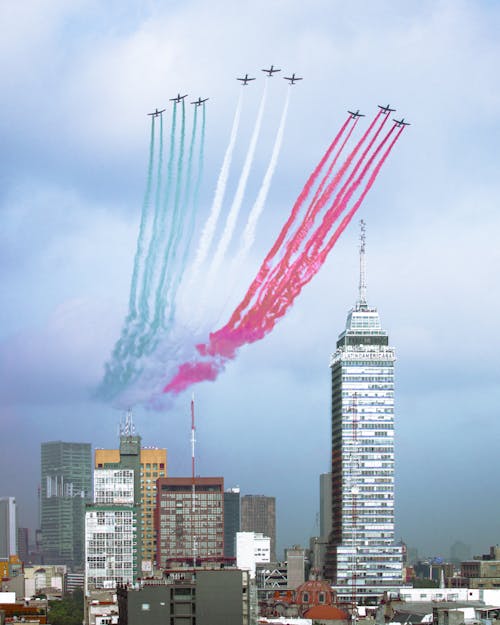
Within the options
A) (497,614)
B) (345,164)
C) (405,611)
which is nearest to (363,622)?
(405,611)

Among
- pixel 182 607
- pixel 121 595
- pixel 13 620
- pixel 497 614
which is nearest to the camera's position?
pixel 182 607

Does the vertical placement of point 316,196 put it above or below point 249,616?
above

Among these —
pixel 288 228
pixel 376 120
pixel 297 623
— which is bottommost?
pixel 297 623

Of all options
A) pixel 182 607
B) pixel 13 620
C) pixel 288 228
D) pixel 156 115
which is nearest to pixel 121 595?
→ pixel 182 607

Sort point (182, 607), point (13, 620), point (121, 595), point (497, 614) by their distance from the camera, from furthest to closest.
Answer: point (13, 620), point (497, 614), point (121, 595), point (182, 607)

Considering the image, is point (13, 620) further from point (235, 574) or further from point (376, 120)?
point (376, 120)

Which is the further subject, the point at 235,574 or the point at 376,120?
the point at 376,120
